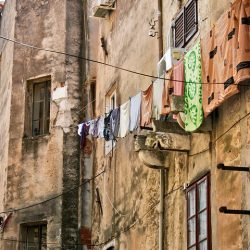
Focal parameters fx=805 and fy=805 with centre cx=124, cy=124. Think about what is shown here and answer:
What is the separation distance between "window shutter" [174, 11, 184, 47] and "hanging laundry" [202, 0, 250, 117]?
2.18 metres

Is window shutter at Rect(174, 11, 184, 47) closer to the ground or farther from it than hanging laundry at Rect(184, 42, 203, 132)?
farther from it

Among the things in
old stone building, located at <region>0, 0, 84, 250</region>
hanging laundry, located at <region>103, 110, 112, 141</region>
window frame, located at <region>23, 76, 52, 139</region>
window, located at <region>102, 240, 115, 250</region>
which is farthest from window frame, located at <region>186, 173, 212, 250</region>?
window frame, located at <region>23, 76, 52, 139</region>

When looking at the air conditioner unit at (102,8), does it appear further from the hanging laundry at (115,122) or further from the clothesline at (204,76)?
the clothesline at (204,76)

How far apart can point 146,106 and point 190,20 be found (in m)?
1.57

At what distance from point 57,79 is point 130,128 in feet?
20.9

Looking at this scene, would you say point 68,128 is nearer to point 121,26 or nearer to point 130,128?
point 121,26

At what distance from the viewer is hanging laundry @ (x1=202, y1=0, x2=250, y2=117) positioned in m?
9.99

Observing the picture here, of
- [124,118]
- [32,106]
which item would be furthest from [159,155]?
[32,106]

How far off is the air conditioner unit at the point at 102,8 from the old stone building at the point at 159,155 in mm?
23

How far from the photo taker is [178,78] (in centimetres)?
1177

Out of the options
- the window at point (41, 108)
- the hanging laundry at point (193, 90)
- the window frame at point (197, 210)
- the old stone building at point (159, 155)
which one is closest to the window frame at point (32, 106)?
the window at point (41, 108)

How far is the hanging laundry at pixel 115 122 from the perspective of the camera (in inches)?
576

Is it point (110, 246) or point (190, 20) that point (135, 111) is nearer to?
point (190, 20)

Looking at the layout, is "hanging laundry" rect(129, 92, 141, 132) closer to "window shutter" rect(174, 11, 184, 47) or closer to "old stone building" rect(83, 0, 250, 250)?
"old stone building" rect(83, 0, 250, 250)
